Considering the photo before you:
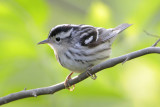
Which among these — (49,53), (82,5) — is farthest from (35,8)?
(82,5)

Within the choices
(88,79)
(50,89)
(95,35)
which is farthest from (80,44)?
(50,89)

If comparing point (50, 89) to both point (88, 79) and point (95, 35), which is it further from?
point (95, 35)

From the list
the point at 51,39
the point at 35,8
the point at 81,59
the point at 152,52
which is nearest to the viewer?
the point at 152,52

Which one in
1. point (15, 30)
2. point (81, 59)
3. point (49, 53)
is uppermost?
point (15, 30)

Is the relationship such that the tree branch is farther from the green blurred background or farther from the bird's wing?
the bird's wing

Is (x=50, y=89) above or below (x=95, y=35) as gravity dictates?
above

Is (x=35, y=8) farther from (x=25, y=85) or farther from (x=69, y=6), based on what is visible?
(x=69, y=6)
